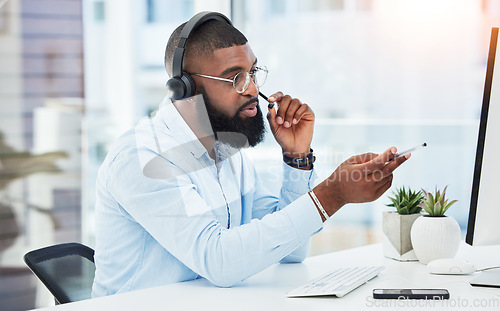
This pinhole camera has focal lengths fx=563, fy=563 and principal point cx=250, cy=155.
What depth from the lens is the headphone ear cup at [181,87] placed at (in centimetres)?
140

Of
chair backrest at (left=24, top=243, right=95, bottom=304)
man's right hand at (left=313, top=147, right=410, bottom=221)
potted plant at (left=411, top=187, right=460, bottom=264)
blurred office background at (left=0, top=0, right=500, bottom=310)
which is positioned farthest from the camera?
blurred office background at (left=0, top=0, right=500, bottom=310)

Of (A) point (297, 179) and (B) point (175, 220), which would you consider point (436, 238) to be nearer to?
(A) point (297, 179)

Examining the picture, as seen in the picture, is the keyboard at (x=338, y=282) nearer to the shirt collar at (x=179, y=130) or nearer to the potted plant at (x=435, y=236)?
the potted plant at (x=435, y=236)

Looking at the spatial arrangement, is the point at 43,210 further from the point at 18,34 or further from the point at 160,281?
the point at 160,281

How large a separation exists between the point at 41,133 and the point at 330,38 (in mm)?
1543

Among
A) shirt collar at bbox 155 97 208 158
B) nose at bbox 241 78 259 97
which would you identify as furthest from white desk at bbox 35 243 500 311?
nose at bbox 241 78 259 97

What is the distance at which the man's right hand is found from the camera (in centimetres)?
113

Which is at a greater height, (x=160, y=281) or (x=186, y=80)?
(x=186, y=80)

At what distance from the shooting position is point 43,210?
244 centimetres

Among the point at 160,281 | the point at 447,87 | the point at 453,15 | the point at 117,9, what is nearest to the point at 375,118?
the point at 447,87

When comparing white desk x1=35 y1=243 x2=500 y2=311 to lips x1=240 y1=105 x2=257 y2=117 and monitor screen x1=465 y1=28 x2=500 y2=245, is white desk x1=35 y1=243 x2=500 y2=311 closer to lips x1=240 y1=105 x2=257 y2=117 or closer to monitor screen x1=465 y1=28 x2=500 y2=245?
monitor screen x1=465 y1=28 x2=500 y2=245

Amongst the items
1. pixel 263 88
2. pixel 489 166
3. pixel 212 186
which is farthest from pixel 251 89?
pixel 263 88

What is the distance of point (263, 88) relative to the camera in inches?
116

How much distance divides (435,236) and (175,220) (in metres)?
0.66
